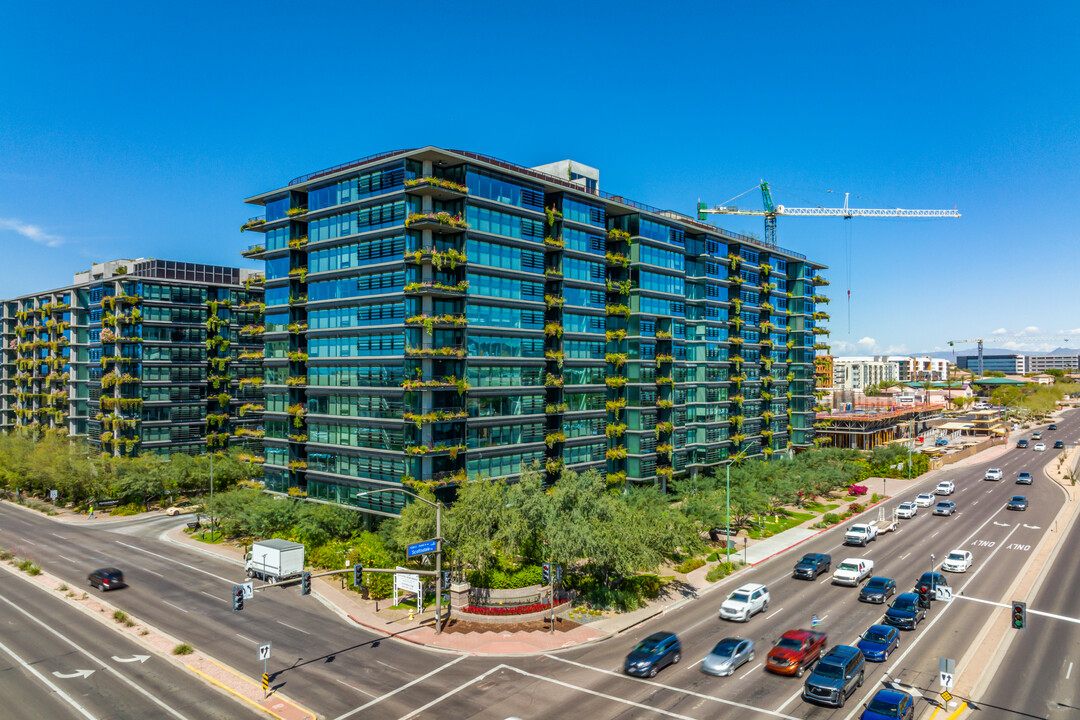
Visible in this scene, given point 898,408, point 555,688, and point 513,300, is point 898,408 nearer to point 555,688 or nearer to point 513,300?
point 513,300

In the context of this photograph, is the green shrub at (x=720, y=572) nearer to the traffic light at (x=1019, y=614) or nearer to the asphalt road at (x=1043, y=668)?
the asphalt road at (x=1043, y=668)

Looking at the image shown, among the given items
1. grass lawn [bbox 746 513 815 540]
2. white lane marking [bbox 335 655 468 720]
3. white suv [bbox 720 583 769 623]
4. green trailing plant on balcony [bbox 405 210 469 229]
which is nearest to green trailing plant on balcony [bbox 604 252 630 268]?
green trailing plant on balcony [bbox 405 210 469 229]

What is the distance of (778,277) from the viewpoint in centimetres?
10600

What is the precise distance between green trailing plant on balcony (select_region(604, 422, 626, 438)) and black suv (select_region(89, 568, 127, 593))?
47314 millimetres

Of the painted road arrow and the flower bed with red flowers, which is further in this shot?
the flower bed with red flowers

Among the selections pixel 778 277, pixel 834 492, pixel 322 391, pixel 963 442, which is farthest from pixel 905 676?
pixel 963 442

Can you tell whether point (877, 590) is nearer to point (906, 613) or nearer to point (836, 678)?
point (906, 613)

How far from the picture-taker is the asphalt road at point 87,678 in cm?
Answer: 3219

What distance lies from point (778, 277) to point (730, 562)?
6152 centimetres

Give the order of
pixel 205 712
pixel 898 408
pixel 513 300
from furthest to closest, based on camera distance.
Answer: pixel 898 408 < pixel 513 300 < pixel 205 712

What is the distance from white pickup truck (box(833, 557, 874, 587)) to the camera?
51.6 meters

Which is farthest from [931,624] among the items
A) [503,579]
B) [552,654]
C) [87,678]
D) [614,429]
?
[87,678]

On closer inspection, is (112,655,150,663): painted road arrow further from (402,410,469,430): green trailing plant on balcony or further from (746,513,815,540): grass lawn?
(746,513,815,540): grass lawn

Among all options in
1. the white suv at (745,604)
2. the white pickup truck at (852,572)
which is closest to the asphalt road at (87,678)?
the white suv at (745,604)
